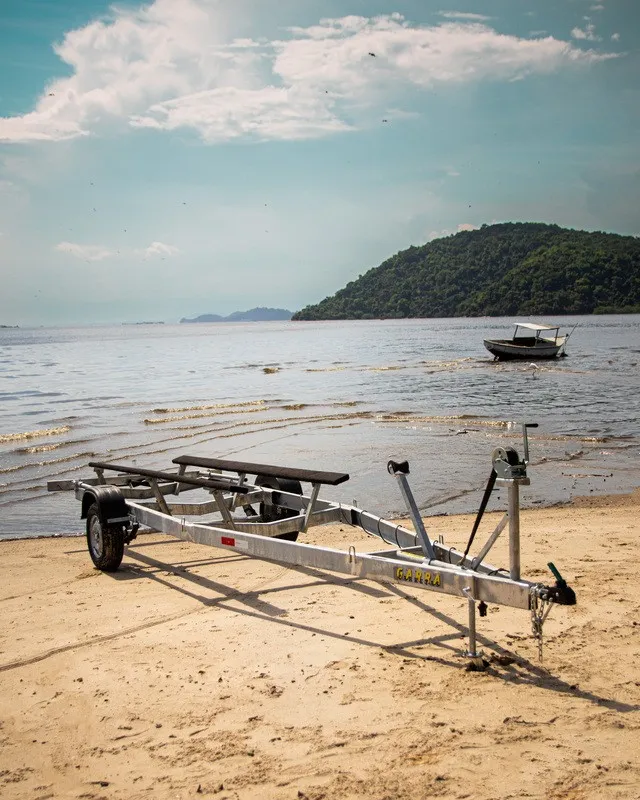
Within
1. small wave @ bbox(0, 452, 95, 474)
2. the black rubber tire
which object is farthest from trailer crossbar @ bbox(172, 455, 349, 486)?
small wave @ bbox(0, 452, 95, 474)

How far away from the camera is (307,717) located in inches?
175

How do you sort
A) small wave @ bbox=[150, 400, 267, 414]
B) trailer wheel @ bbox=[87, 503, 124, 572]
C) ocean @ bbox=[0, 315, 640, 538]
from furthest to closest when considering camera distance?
small wave @ bbox=[150, 400, 267, 414] < ocean @ bbox=[0, 315, 640, 538] < trailer wheel @ bbox=[87, 503, 124, 572]

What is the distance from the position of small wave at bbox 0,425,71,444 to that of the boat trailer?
13.3 metres

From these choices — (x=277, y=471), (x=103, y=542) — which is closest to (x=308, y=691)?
(x=277, y=471)

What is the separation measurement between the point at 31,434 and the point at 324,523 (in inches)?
668

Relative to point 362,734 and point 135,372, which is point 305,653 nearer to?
point 362,734

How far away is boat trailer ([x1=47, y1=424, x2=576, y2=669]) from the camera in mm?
4727

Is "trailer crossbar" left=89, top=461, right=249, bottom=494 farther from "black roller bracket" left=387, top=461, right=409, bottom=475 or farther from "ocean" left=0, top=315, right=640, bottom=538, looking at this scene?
"ocean" left=0, top=315, right=640, bottom=538

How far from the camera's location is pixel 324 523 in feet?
22.8

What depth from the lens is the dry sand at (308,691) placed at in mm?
3846

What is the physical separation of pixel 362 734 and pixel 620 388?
3002 centimetres

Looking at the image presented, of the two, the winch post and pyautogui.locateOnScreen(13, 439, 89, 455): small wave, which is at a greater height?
the winch post

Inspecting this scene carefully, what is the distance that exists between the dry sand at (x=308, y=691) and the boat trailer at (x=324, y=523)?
0.37 m

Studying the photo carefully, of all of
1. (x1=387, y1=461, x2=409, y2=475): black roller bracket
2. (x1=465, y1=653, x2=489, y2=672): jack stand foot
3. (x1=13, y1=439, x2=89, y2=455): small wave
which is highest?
(x1=387, y1=461, x2=409, y2=475): black roller bracket
